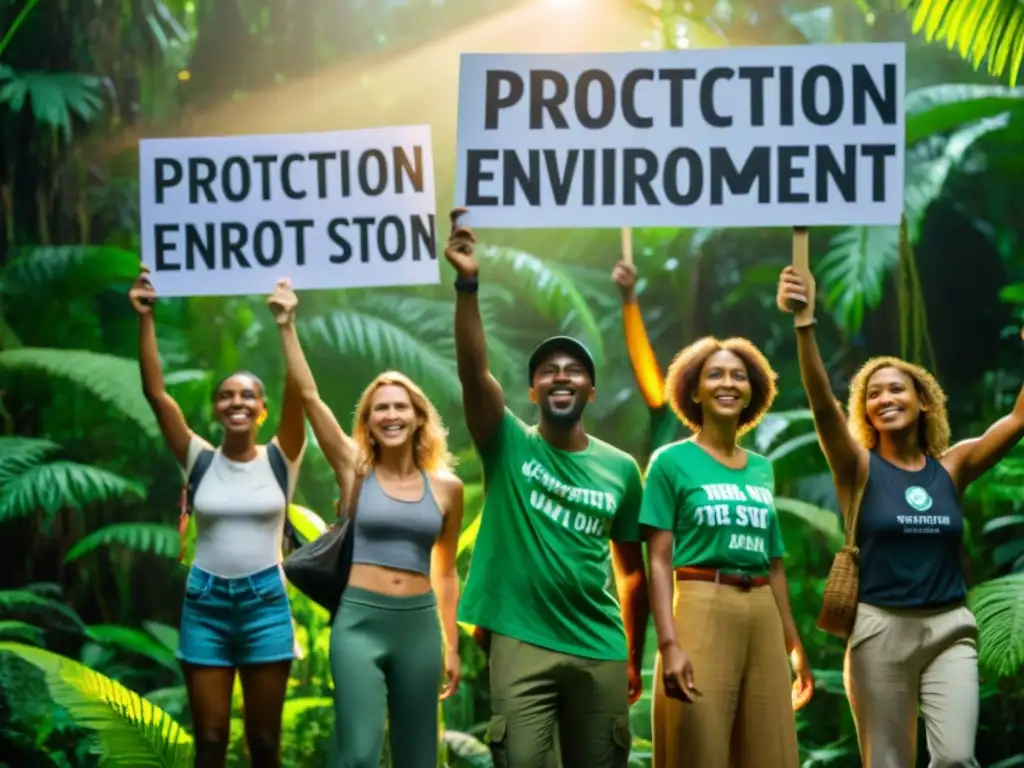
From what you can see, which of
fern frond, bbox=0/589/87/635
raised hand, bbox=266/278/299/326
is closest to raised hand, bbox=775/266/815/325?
raised hand, bbox=266/278/299/326

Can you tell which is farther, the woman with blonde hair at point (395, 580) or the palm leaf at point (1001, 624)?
the palm leaf at point (1001, 624)

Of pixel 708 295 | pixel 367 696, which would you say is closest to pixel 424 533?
pixel 367 696

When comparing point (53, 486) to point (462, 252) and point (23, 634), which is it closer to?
point (23, 634)

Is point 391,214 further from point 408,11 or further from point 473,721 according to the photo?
point 408,11

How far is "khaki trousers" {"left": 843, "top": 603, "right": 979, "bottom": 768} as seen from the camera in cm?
397

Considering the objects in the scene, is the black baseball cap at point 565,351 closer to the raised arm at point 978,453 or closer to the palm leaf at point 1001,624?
the raised arm at point 978,453

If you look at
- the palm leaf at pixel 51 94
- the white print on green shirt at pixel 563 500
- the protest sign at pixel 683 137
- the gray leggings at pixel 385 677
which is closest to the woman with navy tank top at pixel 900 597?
the protest sign at pixel 683 137

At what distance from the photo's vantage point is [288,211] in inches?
182

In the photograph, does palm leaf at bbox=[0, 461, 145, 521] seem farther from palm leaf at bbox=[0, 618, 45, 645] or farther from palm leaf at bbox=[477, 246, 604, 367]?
palm leaf at bbox=[477, 246, 604, 367]

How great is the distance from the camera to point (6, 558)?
26.2ft

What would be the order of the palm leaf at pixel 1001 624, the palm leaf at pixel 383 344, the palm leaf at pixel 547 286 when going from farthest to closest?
the palm leaf at pixel 547 286, the palm leaf at pixel 383 344, the palm leaf at pixel 1001 624

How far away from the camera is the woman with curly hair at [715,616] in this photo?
376cm

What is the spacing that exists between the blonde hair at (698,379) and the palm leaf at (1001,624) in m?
2.45

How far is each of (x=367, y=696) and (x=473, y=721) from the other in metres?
3.82
